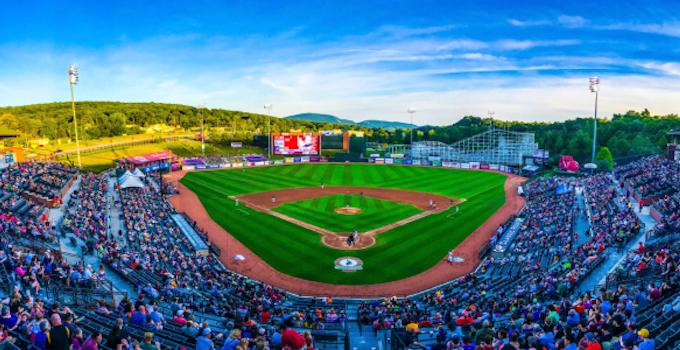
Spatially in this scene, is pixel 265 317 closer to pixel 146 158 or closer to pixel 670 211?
pixel 670 211

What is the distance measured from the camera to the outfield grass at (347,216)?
32938mm

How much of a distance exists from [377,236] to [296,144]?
52.3 m

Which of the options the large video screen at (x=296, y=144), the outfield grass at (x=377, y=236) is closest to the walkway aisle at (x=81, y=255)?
the outfield grass at (x=377, y=236)

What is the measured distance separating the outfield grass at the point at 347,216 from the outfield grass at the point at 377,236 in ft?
6.80

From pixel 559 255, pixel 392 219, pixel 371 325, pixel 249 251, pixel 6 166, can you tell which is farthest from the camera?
pixel 6 166

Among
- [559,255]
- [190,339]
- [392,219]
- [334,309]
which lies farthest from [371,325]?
[392,219]

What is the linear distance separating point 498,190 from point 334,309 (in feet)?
127

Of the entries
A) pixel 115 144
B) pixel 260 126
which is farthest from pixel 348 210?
pixel 260 126

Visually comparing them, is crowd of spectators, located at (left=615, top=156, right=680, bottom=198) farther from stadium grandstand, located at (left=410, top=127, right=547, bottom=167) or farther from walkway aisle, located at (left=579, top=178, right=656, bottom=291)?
stadium grandstand, located at (left=410, top=127, right=547, bottom=167)

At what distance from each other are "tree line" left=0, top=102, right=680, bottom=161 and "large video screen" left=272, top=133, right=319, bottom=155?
1018 inches

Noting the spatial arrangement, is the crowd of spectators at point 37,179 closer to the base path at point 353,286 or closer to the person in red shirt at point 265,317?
the base path at point 353,286

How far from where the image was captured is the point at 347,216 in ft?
117

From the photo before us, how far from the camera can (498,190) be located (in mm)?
50562

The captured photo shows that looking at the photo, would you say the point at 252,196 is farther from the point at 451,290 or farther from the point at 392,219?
the point at 451,290
